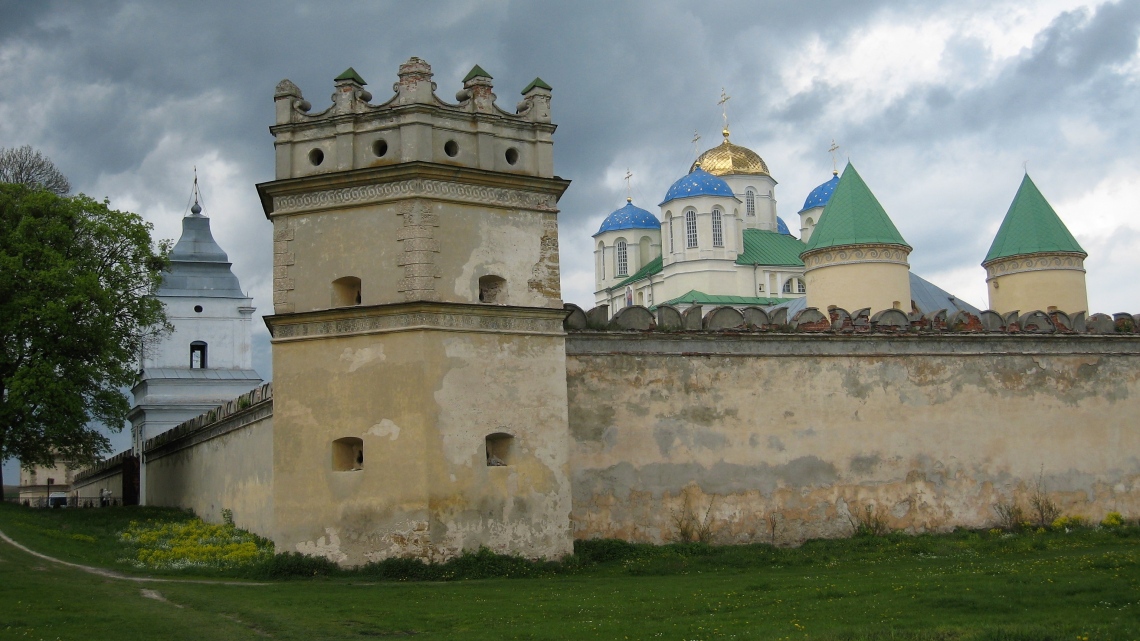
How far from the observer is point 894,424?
71.0 ft

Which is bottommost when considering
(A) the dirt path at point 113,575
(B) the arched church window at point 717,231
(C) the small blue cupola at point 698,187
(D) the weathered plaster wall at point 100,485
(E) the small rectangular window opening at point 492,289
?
(A) the dirt path at point 113,575

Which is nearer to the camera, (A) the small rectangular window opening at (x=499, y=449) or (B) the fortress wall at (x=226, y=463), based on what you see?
(A) the small rectangular window opening at (x=499, y=449)

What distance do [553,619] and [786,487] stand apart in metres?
8.72

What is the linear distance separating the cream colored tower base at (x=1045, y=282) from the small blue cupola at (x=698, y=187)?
38.0 meters

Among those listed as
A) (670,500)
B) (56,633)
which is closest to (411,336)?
(670,500)

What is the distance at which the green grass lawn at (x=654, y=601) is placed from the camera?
11.9 meters

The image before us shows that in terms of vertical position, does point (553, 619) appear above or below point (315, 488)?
below

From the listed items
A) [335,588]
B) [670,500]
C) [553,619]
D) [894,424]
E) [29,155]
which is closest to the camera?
[553,619]

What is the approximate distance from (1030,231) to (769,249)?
133 ft

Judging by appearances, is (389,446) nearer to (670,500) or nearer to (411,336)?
(411,336)

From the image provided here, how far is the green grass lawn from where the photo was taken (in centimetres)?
1185

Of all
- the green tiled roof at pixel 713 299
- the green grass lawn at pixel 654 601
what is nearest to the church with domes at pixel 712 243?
the green tiled roof at pixel 713 299

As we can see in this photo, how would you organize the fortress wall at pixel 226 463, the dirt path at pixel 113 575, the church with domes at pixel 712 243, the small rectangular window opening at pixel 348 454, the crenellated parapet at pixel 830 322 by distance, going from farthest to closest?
the church with domes at pixel 712 243 < the fortress wall at pixel 226 463 < the crenellated parapet at pixel 830 322 < the small rectangular window opening at pixel 348 454 < the dirt path at pixel 113 575

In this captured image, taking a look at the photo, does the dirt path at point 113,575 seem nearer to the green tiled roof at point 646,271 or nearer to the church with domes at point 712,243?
the church with domes at point 712,243
